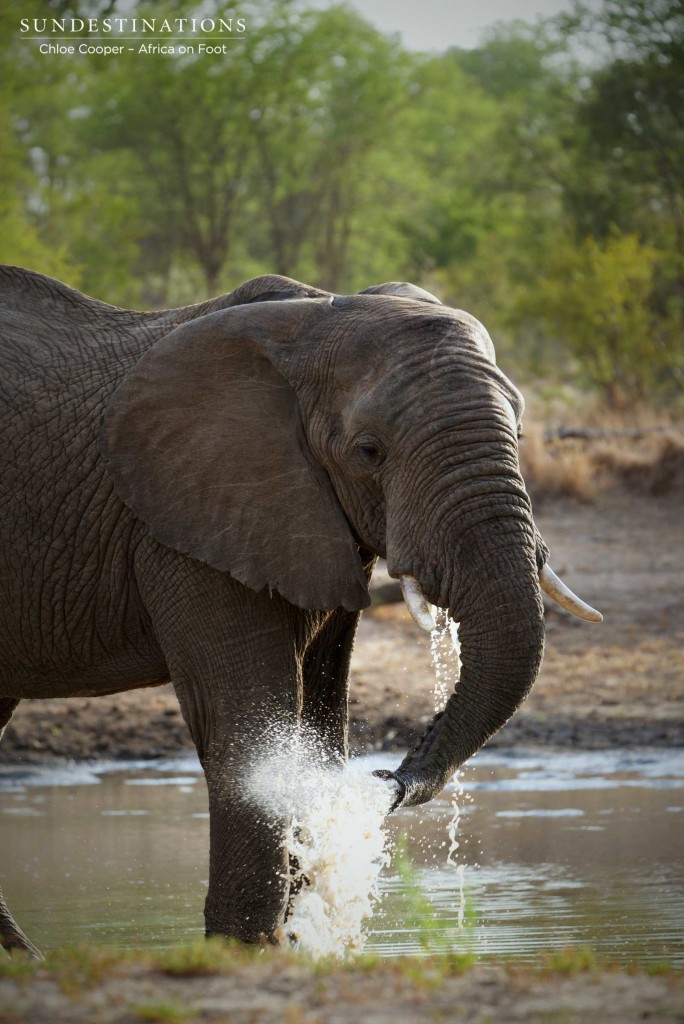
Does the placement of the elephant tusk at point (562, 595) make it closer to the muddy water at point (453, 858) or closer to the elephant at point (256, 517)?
the elephant at point (256, 517)

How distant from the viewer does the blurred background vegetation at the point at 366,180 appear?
2358cm

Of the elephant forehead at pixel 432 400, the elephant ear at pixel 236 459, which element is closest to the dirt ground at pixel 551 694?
the elephant ear at pixel 236 459

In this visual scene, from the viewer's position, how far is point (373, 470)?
465 cm

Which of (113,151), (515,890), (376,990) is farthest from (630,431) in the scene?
(113,151)

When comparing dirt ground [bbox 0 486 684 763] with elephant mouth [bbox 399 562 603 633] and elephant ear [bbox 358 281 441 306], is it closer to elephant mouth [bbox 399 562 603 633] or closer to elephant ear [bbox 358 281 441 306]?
elephant ear [bbox 358 281 441 306]

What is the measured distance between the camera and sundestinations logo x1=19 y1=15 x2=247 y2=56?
23188 mm

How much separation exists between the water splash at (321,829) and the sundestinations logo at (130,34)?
16324 mm

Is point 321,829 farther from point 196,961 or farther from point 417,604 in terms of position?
point 196,961

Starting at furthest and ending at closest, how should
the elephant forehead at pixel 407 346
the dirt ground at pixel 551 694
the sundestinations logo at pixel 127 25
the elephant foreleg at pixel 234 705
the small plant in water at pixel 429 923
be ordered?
the sundestinations logo at pixel 127 25
the dirt ground at pixel 551 694
the small plant in water at pixel 429 923
the elephant foreleg at pixel 234 705
the elephant forehead at pixel 407 346

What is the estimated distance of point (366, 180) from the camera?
36281 mm

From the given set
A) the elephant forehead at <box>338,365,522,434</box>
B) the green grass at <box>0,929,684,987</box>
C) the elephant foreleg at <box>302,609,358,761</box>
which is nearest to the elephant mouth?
the elephant forehead at <box>338,365,522,434</box>

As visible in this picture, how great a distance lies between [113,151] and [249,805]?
3271 cm

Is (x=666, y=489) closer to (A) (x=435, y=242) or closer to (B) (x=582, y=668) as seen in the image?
(B) (x=582, y=668)

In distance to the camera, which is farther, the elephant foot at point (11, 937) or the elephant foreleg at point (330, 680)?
the elephant foot at point (11, 937)
